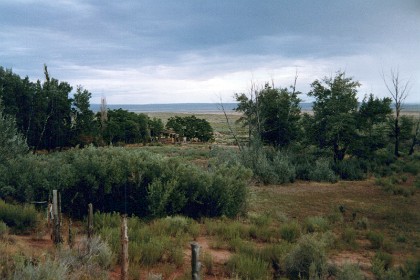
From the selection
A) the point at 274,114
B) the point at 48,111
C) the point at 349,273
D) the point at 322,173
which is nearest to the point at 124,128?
the point at 48,111

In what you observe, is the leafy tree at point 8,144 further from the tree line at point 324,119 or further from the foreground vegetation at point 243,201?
the tree line at point 324,119

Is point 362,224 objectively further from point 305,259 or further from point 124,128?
point 124,128

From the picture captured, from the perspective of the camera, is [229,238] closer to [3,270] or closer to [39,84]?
[3,270]

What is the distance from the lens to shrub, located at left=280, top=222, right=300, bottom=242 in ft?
35.7

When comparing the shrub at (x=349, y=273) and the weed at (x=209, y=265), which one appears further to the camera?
the weed at (x=209, y=265)

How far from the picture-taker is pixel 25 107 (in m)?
28.2

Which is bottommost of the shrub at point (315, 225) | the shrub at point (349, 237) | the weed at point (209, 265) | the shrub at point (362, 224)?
the shrub at point (362, 224)

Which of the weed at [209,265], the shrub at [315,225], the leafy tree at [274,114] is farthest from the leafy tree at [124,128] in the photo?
the weed at [209,265]

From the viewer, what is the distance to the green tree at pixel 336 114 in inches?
1037

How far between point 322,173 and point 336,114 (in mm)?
5014

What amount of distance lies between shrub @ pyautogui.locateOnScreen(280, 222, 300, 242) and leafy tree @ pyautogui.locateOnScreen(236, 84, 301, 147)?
16.1 m

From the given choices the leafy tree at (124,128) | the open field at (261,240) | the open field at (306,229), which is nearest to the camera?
the open field at (261,240)

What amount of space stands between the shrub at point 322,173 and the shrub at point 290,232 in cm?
1293

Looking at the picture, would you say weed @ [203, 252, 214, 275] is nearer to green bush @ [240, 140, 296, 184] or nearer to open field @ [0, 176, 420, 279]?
open field @ [0, 176, 420, 279]
